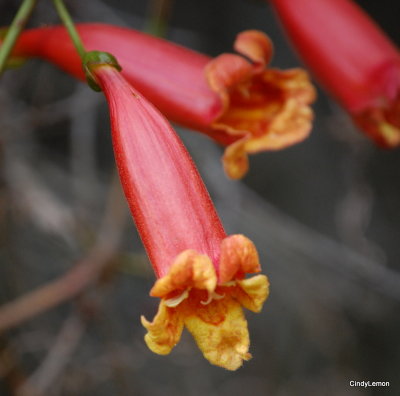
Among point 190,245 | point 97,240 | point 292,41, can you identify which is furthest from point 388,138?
point 97,240

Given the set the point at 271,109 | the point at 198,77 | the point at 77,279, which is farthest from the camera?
the point at 77,279

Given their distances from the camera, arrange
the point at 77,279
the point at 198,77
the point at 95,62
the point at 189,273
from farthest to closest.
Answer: the point at 77,279, the point at 198,77, the point at 95,62, the point at 189,273

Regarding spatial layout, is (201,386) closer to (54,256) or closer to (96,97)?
(54,256)

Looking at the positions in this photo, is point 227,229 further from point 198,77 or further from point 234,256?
point 234,256

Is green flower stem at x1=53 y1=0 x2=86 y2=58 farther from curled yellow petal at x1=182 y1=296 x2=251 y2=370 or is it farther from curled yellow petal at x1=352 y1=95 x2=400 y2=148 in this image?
curled yellow petal at x1=352 y1=95 x2=400 y2=148

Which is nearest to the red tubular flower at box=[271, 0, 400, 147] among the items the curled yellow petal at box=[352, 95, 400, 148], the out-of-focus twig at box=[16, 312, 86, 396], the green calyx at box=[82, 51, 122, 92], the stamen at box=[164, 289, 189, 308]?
the curled yellow petal at box=[352, 95, 400, 148]

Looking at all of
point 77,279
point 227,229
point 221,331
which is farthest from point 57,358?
point 221,331

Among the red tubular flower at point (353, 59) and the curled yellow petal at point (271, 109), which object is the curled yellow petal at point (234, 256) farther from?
the red tubular flower at point (353, 59)
